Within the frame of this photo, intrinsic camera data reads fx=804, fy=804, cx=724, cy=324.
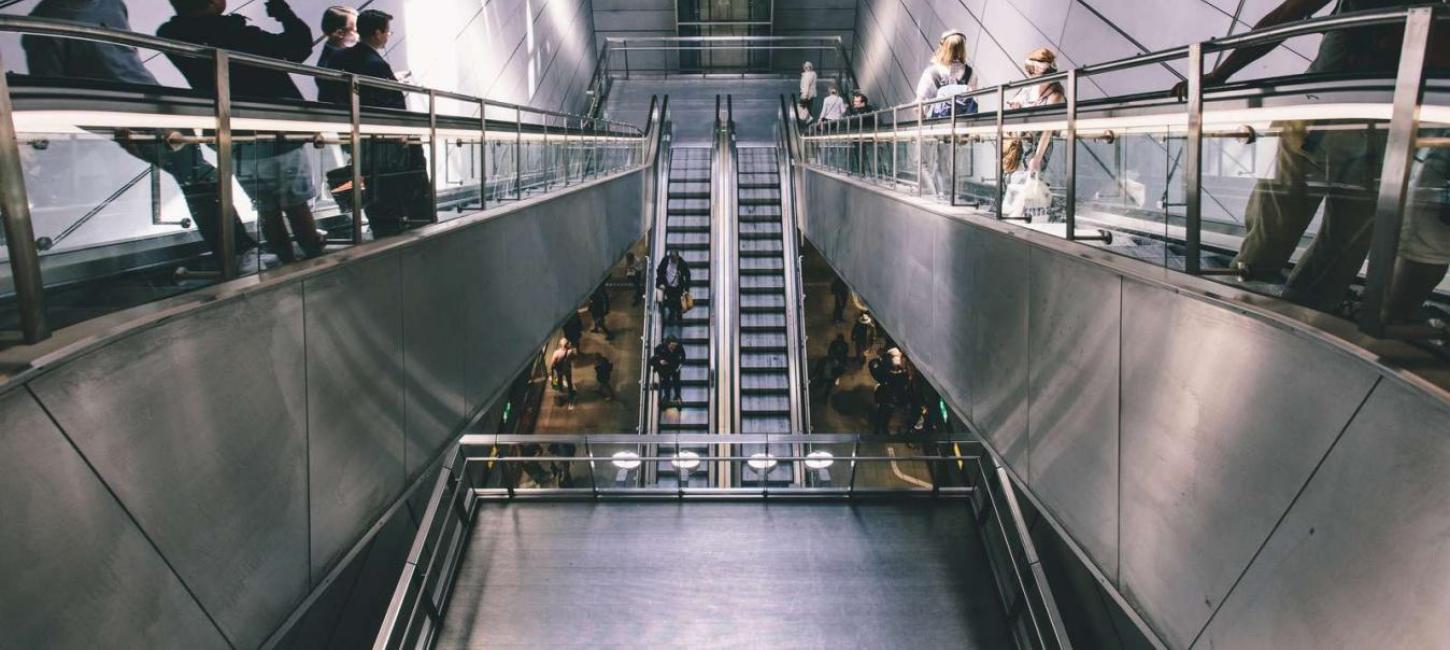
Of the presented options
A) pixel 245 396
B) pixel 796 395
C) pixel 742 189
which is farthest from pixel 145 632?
pixel 742 189

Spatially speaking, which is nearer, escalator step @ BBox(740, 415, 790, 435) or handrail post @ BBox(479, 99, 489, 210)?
handrail post @ BBox(479, 99, 489, 210)

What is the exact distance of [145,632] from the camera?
197 centimetres

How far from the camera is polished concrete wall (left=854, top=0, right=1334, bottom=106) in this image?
20.4 feet

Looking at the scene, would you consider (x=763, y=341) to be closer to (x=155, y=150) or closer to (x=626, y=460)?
(x=626, y=460)

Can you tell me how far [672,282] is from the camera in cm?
1245

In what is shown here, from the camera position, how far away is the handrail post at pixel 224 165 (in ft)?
7.77

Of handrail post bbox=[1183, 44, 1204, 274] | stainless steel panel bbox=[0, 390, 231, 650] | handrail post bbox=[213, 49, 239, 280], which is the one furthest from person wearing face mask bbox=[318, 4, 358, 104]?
handrail post bbox=[1183, 44, 1204, 274]

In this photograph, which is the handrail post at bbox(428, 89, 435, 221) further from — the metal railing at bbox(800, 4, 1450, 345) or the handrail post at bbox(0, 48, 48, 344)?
the metal railing at bbox(800, 4, 1450, 345)

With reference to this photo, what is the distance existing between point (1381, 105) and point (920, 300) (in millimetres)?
4443

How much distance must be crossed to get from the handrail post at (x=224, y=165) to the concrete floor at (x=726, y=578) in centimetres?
483

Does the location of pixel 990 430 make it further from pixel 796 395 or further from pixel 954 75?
pixel 796 395

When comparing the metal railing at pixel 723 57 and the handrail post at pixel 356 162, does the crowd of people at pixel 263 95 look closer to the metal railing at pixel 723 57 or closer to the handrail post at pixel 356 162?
the handrail post at pixel 356 162

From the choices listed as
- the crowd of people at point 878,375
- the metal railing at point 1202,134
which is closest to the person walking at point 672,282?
the crowd of people at point 878,375

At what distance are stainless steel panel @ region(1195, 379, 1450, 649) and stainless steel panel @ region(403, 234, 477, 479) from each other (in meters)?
3.47
